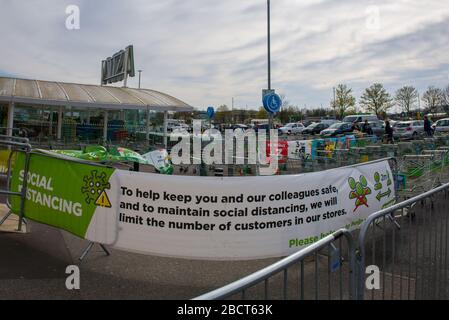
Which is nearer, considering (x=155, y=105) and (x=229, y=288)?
(x=229, y=288)

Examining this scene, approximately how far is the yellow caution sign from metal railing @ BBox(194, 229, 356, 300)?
2.71 m

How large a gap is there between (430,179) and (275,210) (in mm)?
5803

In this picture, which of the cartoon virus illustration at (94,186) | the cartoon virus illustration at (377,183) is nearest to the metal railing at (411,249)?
the cartoon virus illustration at (377,183)

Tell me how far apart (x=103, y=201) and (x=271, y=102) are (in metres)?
9.09

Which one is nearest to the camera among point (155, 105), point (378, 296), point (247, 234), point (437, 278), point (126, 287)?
point (378, 296)

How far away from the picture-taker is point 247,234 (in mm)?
4848

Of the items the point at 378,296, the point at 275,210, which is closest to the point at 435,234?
the point at 378,296

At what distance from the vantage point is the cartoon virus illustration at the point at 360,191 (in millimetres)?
5805

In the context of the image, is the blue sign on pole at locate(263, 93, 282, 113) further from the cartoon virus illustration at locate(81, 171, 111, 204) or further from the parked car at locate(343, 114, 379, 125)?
the parked car at locate(343, 114, 379, 125)

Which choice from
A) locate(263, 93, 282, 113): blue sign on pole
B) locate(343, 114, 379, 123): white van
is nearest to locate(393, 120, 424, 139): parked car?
locate(343, 114, 379, 123): white van

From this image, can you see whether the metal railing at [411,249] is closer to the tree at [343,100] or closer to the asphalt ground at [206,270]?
the asphalt ground at [206,270]

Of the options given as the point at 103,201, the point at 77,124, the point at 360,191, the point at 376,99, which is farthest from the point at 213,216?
the point at 376,99

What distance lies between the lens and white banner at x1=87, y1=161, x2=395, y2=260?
4789 millimetres

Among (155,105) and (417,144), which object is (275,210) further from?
(155,105)
